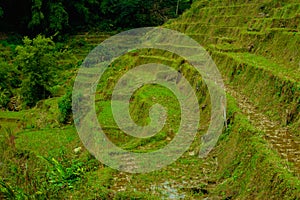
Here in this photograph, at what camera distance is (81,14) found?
115ft

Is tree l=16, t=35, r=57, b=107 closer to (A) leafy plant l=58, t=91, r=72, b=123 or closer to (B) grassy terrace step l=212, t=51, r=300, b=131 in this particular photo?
(A) leafy plant l=58, t=91, r=72, b=123

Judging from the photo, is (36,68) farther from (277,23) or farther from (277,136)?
(277,136)

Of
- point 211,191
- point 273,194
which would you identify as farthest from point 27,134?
point 273,194

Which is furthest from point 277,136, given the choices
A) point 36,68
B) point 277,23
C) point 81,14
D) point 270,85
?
point 81,14

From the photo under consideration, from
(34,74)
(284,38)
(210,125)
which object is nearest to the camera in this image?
(210,125)

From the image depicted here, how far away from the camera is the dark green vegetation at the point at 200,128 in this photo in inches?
232

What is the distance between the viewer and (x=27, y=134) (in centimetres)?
1291

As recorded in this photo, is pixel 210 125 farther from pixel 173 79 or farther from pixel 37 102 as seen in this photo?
pixel 37 102

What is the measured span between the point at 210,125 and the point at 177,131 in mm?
781

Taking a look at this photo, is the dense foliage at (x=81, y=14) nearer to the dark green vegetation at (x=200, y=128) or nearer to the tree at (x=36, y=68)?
the dark green vegetation at (x=200, y=128)

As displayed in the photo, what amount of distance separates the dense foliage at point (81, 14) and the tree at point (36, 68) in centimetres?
1423

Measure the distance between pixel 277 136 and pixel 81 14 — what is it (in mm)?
31196

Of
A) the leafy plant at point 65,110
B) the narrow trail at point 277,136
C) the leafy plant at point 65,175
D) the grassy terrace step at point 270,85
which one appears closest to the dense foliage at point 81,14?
the leafy plant at point 65,110

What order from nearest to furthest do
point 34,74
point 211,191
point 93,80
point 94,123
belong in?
1. point 211,191
2. point 94,123
3. point 34,74
4. point 93,80
